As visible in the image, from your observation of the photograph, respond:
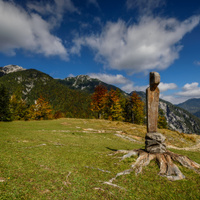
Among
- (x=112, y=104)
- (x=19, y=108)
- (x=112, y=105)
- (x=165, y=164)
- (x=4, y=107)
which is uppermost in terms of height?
(x=112, y=104)

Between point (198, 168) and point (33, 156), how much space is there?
44.0 feet

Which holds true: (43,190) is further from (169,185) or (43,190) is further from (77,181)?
(169,185)

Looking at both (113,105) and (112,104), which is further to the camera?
(112,104)

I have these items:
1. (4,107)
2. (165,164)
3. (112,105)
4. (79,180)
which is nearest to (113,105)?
(112,105)

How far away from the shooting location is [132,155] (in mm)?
11281

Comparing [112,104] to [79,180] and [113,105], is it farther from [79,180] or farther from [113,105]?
[79,180]

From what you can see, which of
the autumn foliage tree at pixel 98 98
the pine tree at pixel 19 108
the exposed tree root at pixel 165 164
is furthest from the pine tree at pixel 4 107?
the exposed tree root at pixel 165 164

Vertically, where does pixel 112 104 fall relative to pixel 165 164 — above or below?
above

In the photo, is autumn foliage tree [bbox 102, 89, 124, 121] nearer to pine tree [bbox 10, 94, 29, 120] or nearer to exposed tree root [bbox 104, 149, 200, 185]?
pine tree [bbox 10, 94, 29, 120]

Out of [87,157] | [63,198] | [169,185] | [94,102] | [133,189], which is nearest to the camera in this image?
[63,198]

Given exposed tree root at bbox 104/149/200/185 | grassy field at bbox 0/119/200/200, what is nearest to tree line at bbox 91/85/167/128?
exposed tree root at bbox 104/149/200/185

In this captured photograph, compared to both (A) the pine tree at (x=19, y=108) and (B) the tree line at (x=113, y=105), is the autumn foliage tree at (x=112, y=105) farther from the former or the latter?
(A) the pine tree at (x=19, y=108)

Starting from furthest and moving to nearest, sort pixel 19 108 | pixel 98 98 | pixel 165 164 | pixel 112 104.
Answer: pixel 19 108 → pixel 112 104 → pixel 98 98 → pixel 165 164

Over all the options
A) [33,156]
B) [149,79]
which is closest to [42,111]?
[33,156]
